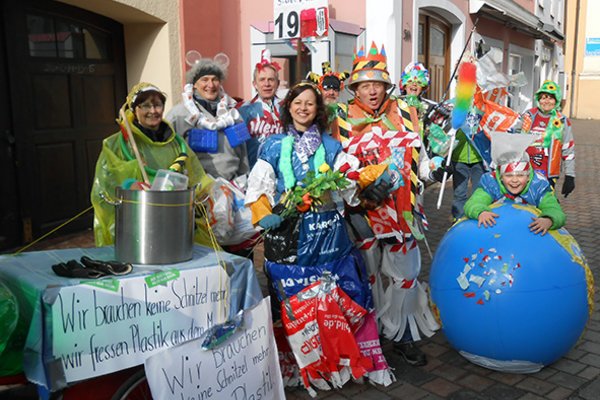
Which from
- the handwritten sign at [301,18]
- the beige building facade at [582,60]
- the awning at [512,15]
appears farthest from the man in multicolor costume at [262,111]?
the beige building facade at [582,60]

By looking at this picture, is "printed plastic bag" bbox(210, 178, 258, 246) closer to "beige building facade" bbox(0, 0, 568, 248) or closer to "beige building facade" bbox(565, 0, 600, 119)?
"beige building facade" bbox(0, 0, 568, 248)

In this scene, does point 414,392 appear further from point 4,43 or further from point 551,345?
point 4,43

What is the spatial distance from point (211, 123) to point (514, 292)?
2226 millimetres

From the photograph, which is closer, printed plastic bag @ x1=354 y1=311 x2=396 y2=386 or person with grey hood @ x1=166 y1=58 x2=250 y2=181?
printed plastic bag @ x1=354 y1=311 x2=396 y2=386

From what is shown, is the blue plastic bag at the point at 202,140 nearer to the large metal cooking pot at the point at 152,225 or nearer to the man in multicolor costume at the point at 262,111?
the man in multicolor costume at the point at 262,111

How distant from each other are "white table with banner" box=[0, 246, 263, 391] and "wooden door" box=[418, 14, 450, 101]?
32.7 ft

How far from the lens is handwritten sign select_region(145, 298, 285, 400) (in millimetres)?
Answer: 2512

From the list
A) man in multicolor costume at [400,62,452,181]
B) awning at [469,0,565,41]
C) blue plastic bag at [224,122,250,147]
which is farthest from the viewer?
awning at [469,0,565,41]

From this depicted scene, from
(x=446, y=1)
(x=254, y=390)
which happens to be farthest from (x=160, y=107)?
(x=446, y=1)

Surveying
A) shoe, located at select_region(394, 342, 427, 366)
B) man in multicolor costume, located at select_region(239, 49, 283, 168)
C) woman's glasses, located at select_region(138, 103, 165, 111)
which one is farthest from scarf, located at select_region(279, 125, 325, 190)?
shoe, located at select_region(394, 342, 427, 366)

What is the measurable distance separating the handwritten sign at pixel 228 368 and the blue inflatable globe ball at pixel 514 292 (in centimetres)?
117

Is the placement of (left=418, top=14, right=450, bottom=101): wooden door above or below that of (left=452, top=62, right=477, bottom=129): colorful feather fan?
above

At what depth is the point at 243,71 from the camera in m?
9.62

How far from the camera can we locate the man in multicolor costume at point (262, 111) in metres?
4.43
